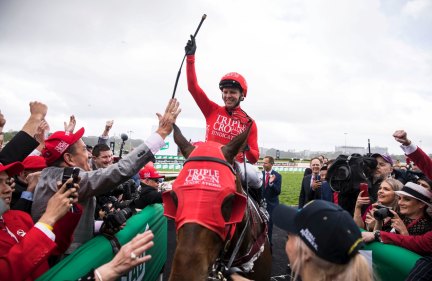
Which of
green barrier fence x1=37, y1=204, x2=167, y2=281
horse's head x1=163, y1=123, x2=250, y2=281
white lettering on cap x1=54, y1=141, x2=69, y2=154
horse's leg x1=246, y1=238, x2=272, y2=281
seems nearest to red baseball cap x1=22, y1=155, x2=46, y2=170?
white lettering on cap x1=54, y1=141, x2=69, y2=154

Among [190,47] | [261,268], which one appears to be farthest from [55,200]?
[190,47]

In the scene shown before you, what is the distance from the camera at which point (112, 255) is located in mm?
2936

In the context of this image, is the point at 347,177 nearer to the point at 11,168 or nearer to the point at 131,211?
the point at 131,211

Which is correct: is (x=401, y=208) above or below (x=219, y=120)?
below

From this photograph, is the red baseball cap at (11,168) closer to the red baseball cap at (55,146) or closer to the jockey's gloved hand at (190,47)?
the red baseball cap at (55,146)

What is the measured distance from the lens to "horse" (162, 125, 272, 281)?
189 cm

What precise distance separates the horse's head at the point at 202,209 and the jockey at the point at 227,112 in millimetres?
986

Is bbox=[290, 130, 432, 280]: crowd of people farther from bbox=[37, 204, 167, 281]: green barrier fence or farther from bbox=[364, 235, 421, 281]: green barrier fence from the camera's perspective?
bbox=[37, 204, 167, 281]: green barrier fence

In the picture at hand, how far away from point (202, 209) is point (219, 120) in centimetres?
168

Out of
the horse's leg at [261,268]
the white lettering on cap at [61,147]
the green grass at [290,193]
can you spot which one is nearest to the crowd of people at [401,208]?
the horse's leg at [261,268]

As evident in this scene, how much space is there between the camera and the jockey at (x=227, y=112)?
339cm

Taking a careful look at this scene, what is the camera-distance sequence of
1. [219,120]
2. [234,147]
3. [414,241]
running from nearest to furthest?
[234,147] < [414,241] < [219,120]

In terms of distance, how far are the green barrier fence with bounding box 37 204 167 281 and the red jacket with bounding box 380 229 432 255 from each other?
9.40 ft

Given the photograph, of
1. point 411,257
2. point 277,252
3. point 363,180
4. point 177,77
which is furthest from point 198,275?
point 277,252
